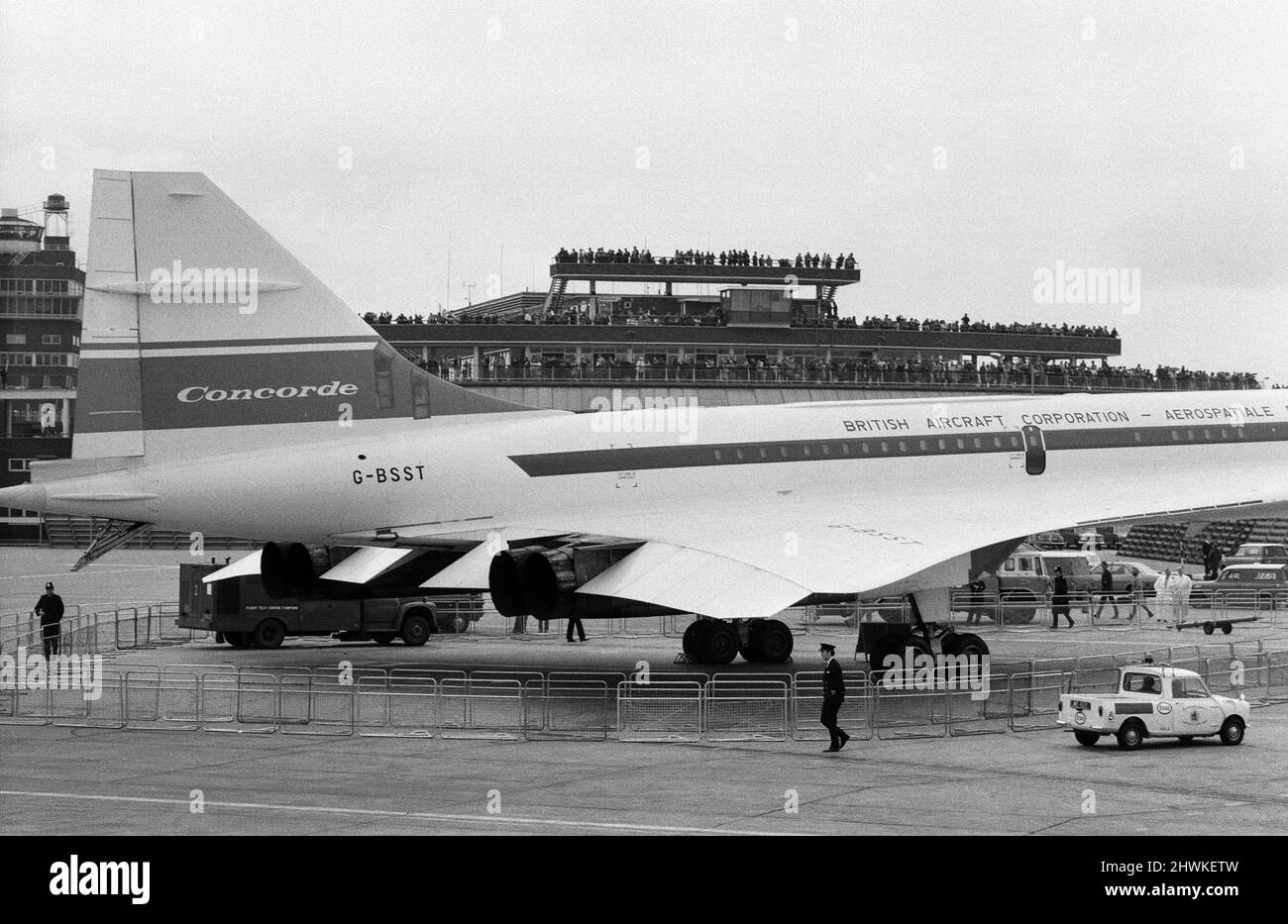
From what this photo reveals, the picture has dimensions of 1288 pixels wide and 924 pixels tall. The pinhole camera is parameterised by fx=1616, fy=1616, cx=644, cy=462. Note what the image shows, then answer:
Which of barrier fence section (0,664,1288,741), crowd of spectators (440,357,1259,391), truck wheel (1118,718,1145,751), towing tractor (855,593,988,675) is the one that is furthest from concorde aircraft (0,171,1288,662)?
crowd of spectators (440,357,1259,391)

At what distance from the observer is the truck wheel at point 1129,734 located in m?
18.0

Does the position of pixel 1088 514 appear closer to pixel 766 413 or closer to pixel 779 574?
pixel 766 413

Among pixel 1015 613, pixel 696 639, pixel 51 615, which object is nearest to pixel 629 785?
pixel 696 639

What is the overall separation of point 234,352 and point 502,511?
4484 mm

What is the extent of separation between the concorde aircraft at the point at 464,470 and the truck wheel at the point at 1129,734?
14.3 feet

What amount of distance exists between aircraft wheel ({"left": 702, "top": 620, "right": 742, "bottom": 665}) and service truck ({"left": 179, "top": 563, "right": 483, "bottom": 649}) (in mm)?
6410

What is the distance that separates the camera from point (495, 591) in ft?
75.4

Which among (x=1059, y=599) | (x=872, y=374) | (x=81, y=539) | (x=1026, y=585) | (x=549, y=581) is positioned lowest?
(x=1059, y=599)

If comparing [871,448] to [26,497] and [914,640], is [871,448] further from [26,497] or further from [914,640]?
[26,497]

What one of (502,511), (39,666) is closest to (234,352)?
(502,511)

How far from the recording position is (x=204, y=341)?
74.6 feet

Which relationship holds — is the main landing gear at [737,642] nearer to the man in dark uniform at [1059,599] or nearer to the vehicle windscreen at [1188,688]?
the vehicle windscreen at [1188,688]

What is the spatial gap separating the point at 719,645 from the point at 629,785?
10534 millimetres

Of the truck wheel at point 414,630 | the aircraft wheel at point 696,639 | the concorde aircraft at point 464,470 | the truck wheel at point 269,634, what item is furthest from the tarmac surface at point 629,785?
the truck wheel at point 414,630
